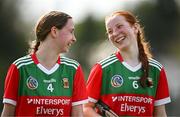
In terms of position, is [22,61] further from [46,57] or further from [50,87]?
[50,87]

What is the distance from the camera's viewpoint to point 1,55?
28062 mm

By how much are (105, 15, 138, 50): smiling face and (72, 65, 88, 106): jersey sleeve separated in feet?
1.77

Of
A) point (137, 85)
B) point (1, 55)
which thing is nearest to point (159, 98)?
point (137, 85)

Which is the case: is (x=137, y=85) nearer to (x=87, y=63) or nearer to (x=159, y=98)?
(x=159, y=98)

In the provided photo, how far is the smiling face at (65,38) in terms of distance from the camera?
987 cm

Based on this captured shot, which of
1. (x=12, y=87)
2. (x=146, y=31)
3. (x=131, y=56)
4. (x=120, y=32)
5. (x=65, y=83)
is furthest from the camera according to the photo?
(x=146, y=31)

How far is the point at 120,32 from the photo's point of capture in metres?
10.2

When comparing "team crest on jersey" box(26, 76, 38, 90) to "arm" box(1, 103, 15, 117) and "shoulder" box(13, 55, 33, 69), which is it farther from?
"arm" box(1, 103, 15, 117)

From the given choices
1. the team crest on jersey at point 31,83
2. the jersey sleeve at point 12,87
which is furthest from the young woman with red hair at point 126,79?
the jersey sleeve at point 12,87

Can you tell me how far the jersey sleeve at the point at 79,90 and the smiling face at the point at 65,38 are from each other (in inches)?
12.2

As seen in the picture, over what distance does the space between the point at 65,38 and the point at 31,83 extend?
1.91ft

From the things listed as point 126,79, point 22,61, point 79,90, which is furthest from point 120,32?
point 22,61

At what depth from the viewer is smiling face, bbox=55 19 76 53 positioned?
9.87m

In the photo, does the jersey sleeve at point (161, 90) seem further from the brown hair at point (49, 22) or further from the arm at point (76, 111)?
the brown hair at point (49, 22)
